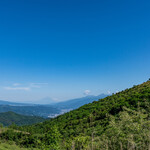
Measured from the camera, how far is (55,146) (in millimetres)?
9039

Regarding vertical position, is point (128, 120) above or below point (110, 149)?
above

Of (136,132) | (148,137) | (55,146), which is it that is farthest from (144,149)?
(55,146)

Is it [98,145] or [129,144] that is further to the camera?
[98,145]

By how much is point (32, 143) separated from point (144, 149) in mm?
23500

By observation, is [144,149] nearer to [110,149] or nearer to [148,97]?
[110,149]

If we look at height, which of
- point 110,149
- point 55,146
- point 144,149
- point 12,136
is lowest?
point 12,136

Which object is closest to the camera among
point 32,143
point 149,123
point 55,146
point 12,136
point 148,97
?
point 149,123

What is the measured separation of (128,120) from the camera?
737 cm

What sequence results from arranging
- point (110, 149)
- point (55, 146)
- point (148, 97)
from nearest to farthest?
point (110, 149)
point (55, 146)
point (148, 97)

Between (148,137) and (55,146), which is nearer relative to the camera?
(148,137)

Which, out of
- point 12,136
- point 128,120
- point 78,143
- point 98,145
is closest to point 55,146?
point 78,143

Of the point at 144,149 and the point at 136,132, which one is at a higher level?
the point at 136,132

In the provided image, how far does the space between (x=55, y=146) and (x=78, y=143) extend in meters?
1.77

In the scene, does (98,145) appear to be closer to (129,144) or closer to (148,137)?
(129,144)
